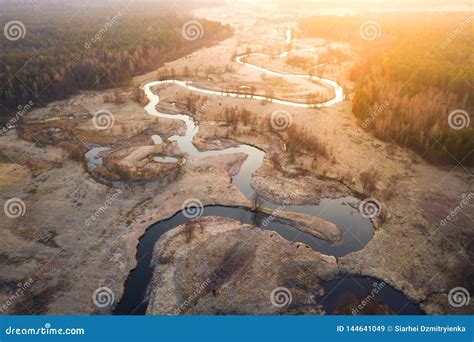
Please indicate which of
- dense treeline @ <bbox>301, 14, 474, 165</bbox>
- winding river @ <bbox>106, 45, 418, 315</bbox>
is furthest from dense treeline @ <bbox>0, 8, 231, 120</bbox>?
dense treeline @ <bbox>301, 14, 474, 165</bbox>

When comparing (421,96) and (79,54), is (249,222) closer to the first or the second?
(421,96)

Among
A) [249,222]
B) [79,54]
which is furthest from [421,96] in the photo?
[79,54]

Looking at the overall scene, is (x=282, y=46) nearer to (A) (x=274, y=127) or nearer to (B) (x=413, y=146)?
(A) (x=274, y=127)

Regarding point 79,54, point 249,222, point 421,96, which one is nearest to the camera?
point 249,222

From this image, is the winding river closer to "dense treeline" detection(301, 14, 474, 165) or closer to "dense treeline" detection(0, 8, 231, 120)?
"dense treeline" detection(301, 14, 474, 165)

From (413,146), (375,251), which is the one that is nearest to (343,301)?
(375,251)

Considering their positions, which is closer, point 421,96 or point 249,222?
point 249,222
